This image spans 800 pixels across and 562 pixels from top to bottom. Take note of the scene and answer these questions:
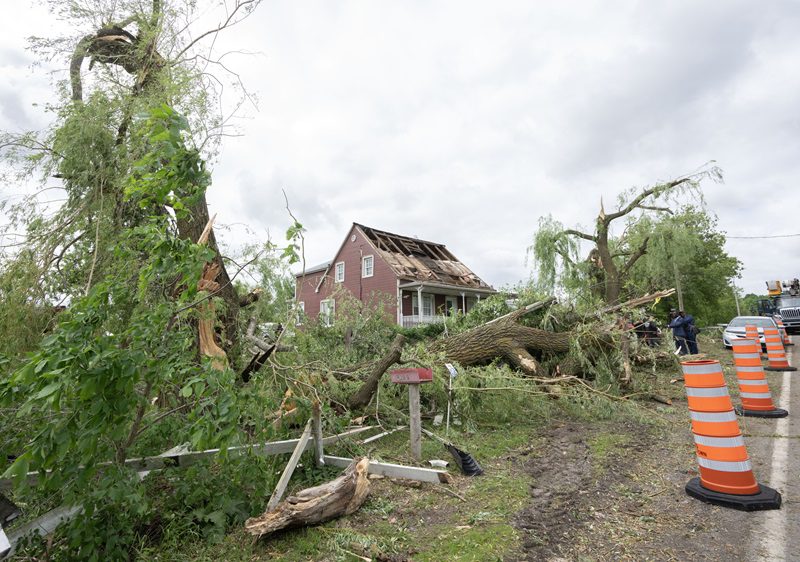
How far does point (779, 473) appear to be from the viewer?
4059 mm

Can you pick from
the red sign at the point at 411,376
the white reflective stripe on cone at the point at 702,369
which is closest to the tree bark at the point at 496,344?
the red sign at the point at 411,376

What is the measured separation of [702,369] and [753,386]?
3.94 m

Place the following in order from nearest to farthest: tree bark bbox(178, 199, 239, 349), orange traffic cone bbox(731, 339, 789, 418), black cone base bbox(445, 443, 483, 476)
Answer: black cone base bbox(445, 443, 483, 476)
tree bark bbox(178, 199, 239, 349)
orange traffic cone bbox(731, 339, 789, 418)

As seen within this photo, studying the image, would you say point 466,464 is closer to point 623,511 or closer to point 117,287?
point 623,511

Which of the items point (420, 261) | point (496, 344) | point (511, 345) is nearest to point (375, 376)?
point (496, 344)

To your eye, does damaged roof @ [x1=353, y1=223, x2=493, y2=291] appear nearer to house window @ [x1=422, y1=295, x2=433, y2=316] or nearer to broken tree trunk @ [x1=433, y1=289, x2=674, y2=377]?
house window @ [x1=422, y1=295, x2=433, y2=316]

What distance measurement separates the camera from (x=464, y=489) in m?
4.05

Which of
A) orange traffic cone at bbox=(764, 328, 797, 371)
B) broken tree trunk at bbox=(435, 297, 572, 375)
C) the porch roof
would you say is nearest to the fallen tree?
broken tree trunk at bbox=(435, 297, 572, 375)

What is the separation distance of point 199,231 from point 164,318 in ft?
10.7

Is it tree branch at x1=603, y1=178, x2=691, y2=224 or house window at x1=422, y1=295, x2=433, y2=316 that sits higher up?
tree branch at x1=603, y1=178, x2=691, y2=224

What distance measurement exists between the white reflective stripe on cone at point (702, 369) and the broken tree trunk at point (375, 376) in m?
3.15

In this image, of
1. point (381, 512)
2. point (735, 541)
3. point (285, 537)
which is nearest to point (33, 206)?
point (285, 537)

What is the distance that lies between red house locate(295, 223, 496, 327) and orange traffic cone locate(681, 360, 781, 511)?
18778 millimetres

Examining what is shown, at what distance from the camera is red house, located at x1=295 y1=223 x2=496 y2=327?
949 inches
